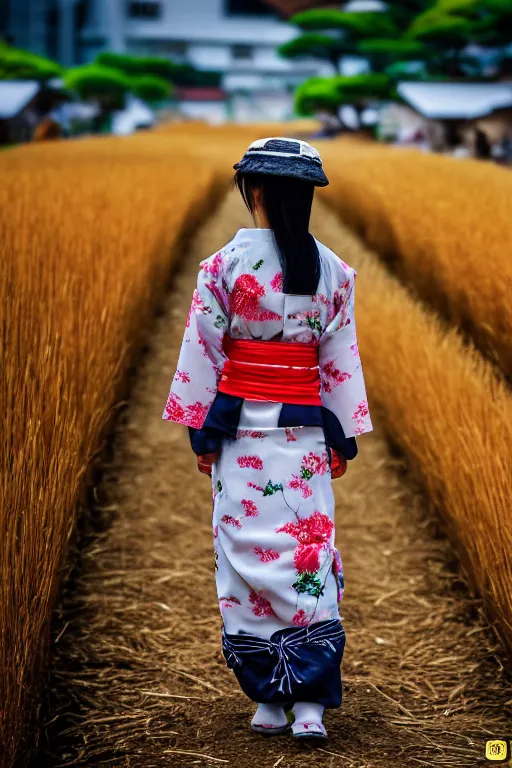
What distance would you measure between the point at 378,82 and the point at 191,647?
20.2m

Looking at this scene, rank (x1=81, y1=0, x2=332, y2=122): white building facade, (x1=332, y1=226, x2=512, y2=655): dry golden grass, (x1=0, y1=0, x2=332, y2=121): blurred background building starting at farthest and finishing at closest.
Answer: (x1=81, y1=0, x2=332, y2=122): white building facade → (x1=0, y1=0, x2=332, y2=121): blurred background building → (x1=332, y1=226, x2=512, y2=655): dry golden grass

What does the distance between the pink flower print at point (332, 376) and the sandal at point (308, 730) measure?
63 cm

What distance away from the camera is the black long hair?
1.66 meters

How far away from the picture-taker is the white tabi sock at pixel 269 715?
1.75 meters

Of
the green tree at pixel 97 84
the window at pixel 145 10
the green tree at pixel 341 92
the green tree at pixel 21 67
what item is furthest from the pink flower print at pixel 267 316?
the window at pixel 145 10

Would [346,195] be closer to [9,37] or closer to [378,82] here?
[378,82]

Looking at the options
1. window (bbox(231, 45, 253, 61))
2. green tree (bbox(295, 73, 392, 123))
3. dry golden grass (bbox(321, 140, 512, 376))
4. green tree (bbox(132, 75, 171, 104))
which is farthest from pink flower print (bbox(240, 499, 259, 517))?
window (bbox(231, 45, 253, 61))

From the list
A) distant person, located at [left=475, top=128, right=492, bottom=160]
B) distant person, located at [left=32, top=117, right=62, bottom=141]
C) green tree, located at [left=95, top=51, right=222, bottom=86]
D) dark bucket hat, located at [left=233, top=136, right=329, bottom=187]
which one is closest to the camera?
dark bucket hat, located at [left=233, top=136, right=329, bottom=187]

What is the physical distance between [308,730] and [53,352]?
3.81 feet

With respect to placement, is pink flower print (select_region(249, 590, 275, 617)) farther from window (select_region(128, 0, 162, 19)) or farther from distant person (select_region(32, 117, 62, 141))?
window (select_region(128, 0, 162, 19))

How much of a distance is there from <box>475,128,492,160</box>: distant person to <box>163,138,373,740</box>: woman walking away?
53.3 ft

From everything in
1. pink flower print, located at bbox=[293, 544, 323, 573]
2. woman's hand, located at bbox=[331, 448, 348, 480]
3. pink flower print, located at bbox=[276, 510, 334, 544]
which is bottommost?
A: pink flower print, located at bbox=[293, 544, 323, 573]

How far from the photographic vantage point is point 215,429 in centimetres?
170

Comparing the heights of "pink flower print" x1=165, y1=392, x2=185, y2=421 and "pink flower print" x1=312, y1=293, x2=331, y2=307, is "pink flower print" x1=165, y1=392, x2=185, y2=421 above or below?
below
